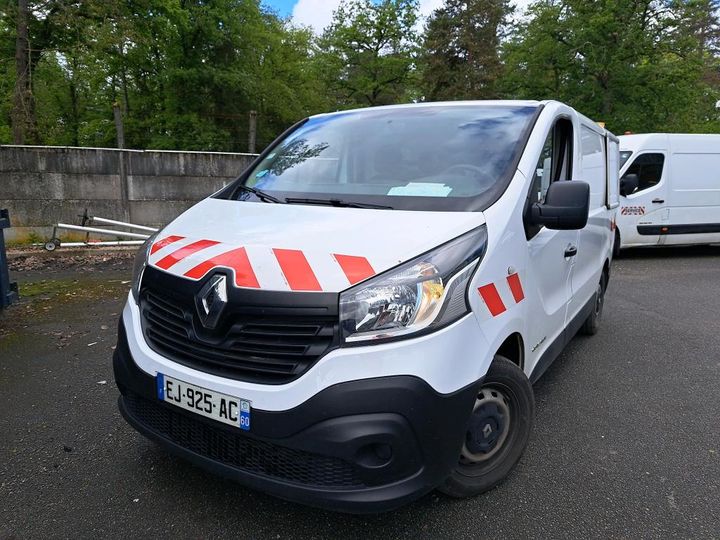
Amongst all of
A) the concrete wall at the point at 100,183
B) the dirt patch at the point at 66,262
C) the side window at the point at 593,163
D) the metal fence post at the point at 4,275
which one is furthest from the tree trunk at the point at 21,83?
the side window at the point at 593,163

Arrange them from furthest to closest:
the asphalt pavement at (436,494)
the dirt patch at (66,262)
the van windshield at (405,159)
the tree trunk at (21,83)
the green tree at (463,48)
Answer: the green tree at (463,48) < the tree trunk at (21,83) < the dirt patch at (66,262) < the van windshield at (405,159) < the asphalt pavement at (436,494)

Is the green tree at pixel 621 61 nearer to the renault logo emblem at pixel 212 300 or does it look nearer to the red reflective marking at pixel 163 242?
the red reflective marking at pixel 163 242

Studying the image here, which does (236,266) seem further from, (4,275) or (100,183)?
(100,183)

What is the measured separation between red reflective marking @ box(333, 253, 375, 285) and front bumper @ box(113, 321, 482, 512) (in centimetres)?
36

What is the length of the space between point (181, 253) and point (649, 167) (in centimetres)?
923

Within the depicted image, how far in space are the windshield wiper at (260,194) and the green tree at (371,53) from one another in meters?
28.5

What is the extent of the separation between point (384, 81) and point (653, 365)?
94.7 feet

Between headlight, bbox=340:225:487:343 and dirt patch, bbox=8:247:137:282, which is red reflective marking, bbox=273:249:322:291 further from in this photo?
dirt patch, bbox=8:247:137:282

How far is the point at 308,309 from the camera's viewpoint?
168cm

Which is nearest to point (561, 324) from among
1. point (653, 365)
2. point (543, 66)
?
point (653, 365)

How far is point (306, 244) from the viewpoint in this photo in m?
1.91

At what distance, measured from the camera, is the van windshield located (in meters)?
2.29

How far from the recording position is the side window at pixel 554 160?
248 centimetres

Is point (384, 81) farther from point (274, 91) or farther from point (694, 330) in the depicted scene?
point (694, 330)
